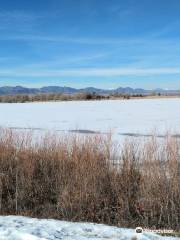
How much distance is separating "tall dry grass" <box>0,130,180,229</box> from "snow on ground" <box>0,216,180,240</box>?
4.30 ft

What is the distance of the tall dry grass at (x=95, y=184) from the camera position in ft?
28.0

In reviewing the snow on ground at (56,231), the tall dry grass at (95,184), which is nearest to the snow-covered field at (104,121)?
the tall dry grass at (95,184)

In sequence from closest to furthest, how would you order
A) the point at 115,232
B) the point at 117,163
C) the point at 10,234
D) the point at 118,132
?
the point at 10,234
the point at 115,232
the point at 117,163
the point at 118,132

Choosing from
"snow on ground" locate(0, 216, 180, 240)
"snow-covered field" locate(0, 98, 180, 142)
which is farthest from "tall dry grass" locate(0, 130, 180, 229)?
"snow-covered field" locate(0, 98, 180, 142)

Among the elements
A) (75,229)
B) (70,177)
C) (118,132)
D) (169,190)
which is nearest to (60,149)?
(70,177)

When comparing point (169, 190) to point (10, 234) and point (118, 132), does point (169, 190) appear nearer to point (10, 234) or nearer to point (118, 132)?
point (10, 234)

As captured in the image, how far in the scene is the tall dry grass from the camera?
8.55 m

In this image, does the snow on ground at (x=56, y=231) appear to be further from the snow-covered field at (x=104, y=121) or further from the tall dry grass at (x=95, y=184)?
the snow-covered field at (x=104, y=121)

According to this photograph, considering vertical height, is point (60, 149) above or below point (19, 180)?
above

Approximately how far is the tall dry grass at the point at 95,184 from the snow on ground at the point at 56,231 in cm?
131

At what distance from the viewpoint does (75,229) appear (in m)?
7.03

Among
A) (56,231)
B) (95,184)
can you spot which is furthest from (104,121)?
(56,231)

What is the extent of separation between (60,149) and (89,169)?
4.46 feet

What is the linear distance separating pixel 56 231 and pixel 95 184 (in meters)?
2.46
